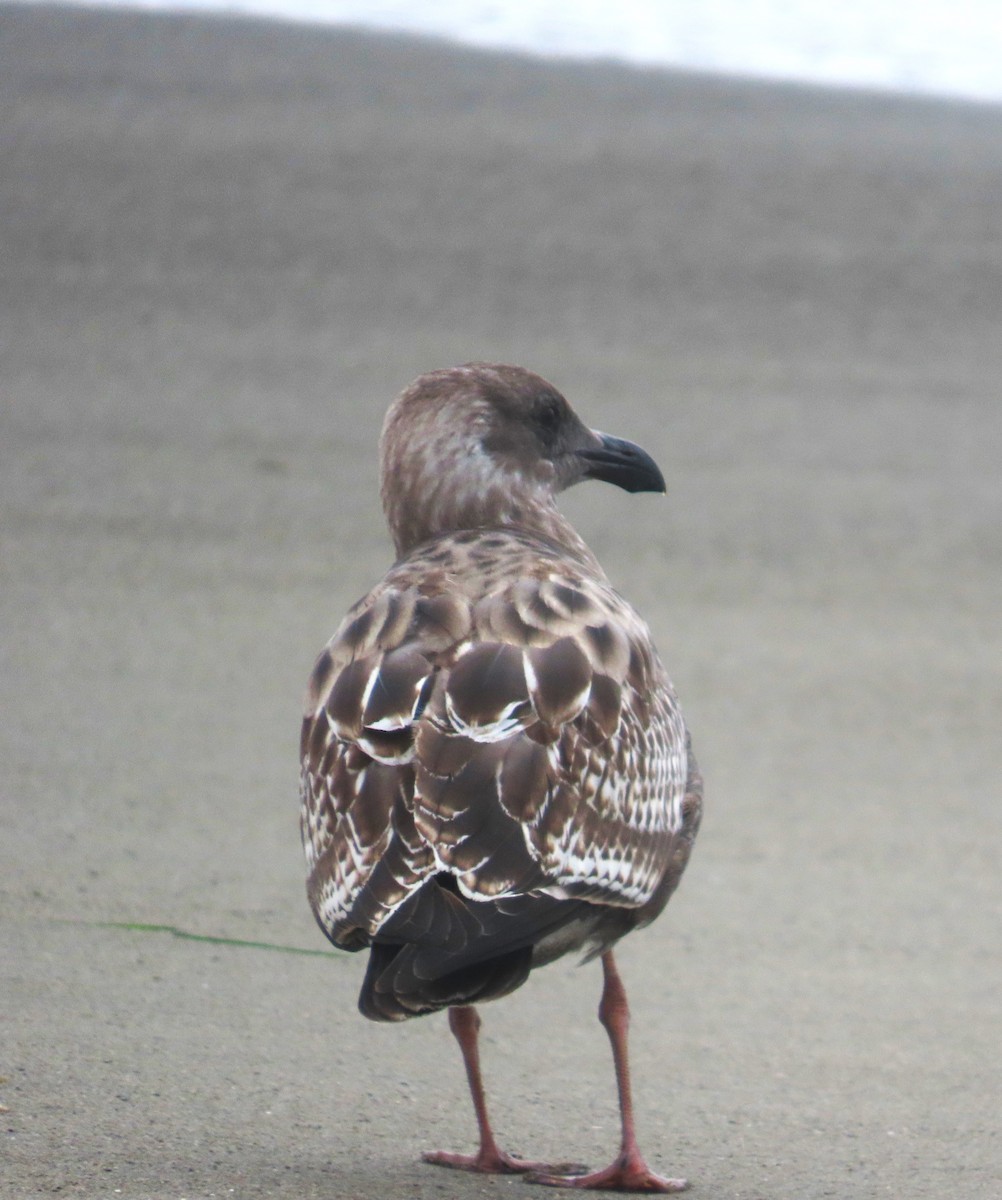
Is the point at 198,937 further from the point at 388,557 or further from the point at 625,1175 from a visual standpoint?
the point at 388,557

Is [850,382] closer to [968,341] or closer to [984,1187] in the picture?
[968,341]

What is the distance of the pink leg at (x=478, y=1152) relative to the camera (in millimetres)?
3346

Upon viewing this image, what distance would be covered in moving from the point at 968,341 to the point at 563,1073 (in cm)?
660

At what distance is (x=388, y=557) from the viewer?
787 centimetres

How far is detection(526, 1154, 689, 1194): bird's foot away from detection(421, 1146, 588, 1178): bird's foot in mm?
29

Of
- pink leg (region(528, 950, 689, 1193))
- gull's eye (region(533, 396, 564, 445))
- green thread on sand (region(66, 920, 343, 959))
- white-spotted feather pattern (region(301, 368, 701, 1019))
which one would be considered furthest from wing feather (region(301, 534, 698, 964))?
→ green thread on sand (region(66, 920, 343, 959))

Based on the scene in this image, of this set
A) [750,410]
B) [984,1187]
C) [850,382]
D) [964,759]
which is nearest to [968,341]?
[850,382]

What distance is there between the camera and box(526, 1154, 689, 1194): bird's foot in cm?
329

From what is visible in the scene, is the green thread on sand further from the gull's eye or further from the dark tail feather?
the dark tail feather

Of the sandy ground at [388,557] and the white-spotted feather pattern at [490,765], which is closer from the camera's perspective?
the white-spotted feather pattern at [490,765]

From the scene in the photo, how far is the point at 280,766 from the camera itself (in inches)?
242

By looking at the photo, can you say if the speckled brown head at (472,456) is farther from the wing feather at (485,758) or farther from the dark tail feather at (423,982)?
the dark tail feather at (423,982)

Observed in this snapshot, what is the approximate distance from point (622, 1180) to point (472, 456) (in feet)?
5.13

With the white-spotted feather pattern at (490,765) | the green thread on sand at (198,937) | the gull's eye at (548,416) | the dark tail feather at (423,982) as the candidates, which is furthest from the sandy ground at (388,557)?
the gull's eye at (548,416)
